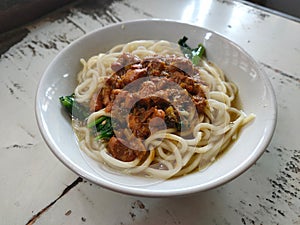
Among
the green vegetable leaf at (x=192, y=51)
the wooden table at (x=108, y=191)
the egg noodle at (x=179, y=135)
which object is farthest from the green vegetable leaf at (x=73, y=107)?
the green vegetable leaf at (x=192, y=51)

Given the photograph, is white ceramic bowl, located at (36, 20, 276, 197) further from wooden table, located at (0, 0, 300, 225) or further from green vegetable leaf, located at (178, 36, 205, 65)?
wooden table, located at (0, 0, 300, 225)

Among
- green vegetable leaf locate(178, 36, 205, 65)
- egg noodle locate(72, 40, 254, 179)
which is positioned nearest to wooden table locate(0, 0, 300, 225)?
egg noodle locate(72, 40, 254, 179)

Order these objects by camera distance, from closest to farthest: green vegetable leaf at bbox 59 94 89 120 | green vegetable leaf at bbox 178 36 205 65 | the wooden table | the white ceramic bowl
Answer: the white ceramic bowl < the wooden table < green vegetable leaf at bbox 59 94 89 120 < green vegetable leaf at bbox 178 36 205 65

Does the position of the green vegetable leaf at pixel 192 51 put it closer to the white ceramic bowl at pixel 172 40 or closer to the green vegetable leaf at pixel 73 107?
the white ceramic bowl at pixel 172 40

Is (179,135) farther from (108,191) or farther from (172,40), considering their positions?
(172,40)

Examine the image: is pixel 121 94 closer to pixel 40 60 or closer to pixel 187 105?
pixel 187 105

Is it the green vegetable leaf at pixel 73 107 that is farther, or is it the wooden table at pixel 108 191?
the green vegetable leaf at pixel 73 107
